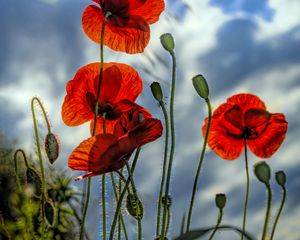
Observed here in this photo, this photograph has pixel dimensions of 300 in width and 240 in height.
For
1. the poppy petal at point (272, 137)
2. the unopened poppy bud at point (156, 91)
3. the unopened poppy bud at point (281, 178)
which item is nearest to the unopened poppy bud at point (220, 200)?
the unopened poppy bud at point (281, 178)

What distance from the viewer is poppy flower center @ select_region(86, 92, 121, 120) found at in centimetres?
109

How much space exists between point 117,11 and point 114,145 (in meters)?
0.34

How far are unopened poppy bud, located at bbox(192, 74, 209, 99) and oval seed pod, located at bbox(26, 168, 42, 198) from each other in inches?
13.5

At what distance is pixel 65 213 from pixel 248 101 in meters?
1.14

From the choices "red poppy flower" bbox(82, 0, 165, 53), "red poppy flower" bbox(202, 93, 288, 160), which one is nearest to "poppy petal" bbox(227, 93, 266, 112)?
"red poppy flower" bbox(202, 93, 288, 160)

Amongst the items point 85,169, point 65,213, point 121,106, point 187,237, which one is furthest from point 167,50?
point 65,213

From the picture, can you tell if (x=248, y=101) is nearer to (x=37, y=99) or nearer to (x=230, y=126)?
(x=230, y=126)

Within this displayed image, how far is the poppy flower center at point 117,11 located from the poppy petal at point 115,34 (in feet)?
0.07

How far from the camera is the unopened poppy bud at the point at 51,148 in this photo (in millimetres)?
1116

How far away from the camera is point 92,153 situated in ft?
2.95

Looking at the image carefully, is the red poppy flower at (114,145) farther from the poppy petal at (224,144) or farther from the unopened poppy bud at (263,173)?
the poppy petal at (224,144)

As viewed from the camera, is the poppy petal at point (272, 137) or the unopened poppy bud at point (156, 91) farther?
the poppy petal at point (272, 137)

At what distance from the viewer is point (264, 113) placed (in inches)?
37.9

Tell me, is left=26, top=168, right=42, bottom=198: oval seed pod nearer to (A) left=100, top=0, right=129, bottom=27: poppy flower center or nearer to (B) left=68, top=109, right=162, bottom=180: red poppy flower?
(B) left=68, top=109, right=162, bottom=180: red poppy flower
